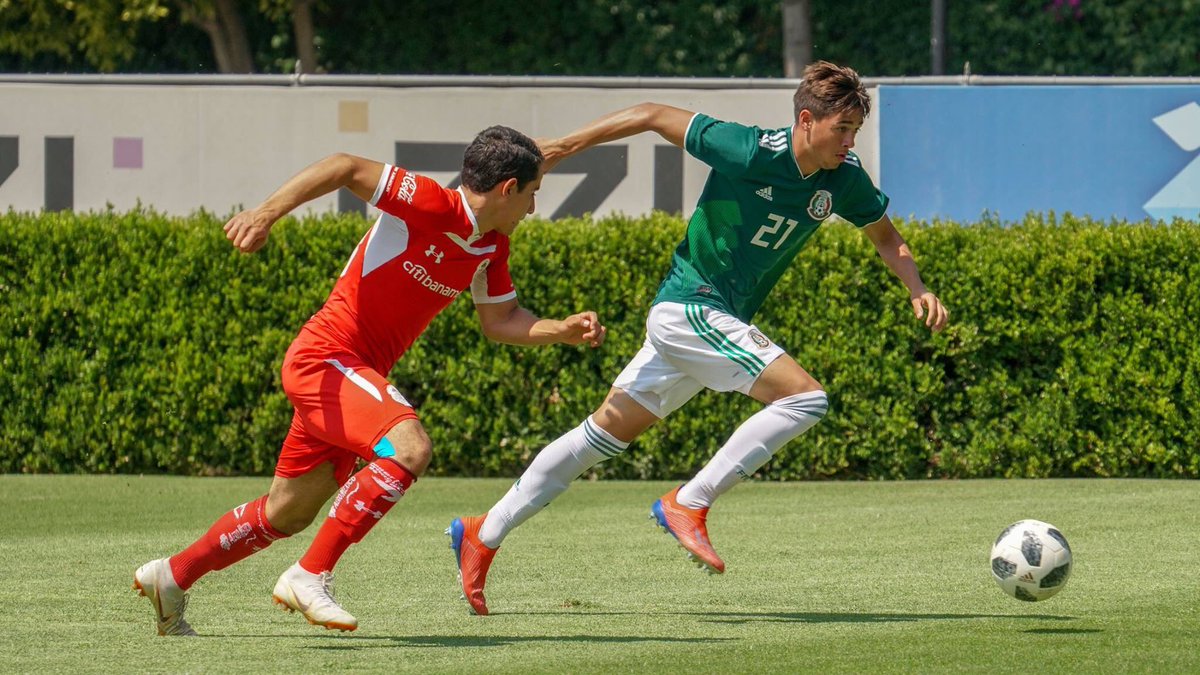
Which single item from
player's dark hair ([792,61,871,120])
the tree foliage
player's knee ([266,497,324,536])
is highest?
the tree foliage

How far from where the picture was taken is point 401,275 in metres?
6.05

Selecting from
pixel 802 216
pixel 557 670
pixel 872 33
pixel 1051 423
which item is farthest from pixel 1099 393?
pixel 872 33

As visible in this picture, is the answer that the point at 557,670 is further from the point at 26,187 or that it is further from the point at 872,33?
the point at 872,33

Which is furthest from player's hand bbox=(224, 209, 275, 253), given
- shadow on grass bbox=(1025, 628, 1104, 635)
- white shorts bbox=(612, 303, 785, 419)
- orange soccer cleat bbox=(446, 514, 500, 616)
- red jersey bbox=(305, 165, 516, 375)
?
shadow on grass bbox=(1025, 628, 1104, 635)

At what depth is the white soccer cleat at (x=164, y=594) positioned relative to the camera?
5906mm

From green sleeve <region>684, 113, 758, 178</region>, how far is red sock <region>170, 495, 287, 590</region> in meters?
Result: 2.23

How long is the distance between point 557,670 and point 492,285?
170 cm

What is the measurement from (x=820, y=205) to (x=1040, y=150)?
6126mm

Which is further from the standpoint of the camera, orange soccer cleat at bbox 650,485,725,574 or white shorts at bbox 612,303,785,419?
white shorts at bbox 612,303,785,419

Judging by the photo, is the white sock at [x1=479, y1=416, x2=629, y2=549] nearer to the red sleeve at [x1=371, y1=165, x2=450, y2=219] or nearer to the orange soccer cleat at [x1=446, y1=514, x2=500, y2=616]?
the orange soccer cleat at [x1=446, y1=514, x2=500, y2=616]

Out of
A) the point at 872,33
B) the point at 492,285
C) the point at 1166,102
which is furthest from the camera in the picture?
the point at 872,33

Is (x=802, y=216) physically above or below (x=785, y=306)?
above

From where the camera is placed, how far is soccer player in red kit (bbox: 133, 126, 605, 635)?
5750 mm

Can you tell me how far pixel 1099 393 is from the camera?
37.8 feet
